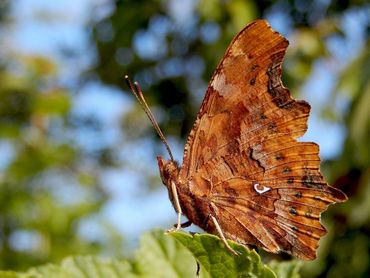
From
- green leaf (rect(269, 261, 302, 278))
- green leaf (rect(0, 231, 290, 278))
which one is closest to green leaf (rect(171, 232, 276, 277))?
green leaf (rect(0, 231, 290, 278))

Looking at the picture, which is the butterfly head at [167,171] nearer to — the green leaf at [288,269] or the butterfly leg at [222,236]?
the butterfly leg at [222,236]

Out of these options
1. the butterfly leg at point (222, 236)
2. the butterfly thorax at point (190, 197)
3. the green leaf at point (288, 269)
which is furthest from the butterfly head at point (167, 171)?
the green leaf at point (288, 269)

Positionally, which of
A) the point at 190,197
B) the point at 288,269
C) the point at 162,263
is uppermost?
the point at 190,197

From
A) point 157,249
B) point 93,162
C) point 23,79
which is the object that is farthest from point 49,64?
point 157,249

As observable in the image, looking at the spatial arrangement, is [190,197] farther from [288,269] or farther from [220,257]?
[220,257]

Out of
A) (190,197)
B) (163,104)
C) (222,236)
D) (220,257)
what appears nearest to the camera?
(220,257)

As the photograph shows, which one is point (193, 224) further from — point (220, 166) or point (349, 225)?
point (349, 225)

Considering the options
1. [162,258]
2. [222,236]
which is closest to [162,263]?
[162,258]
